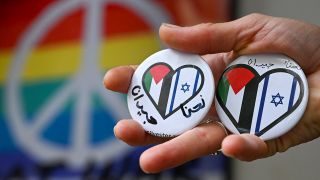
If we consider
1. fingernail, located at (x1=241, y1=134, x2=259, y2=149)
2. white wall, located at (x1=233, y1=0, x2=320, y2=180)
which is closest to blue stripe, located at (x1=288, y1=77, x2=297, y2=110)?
fingernail, located at (x1=241, y1=134, x2=259, y2=149)

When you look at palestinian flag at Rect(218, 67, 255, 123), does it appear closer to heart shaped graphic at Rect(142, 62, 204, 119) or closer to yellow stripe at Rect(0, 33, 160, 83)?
heart shaped graphic at Rect(142, 62, 204, 119)

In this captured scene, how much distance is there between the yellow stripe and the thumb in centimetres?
55

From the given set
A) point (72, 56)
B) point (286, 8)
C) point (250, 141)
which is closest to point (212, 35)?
point (250, 141)

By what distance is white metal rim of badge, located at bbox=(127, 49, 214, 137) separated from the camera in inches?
25.9

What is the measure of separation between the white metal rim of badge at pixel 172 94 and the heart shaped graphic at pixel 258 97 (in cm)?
3

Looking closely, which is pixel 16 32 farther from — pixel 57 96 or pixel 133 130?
pixel 133 130

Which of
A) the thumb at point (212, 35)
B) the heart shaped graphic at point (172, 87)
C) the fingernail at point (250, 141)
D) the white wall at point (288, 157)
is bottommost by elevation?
the white wall at point (288, 157)

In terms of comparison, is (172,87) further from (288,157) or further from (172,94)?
(288,157)

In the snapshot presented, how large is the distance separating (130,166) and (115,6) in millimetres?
444

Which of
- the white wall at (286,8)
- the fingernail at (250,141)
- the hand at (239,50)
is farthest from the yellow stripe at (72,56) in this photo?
the fingernail at (250,141)

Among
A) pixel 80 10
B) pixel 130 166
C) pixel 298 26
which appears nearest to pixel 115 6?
pixel 80 10

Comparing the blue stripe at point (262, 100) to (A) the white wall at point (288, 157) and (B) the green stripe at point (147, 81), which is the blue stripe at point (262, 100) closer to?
(B) the green stripe at point (147, 81)

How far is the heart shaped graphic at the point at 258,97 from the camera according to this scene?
2.15ft

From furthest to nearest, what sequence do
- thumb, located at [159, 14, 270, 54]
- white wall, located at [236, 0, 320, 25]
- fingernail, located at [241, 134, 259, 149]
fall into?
white wall, located at [236, 0, 320, 25] → thumb, located at [159, 14, 270, 54] → fingernail, located at [241, 134, 259, 149]
